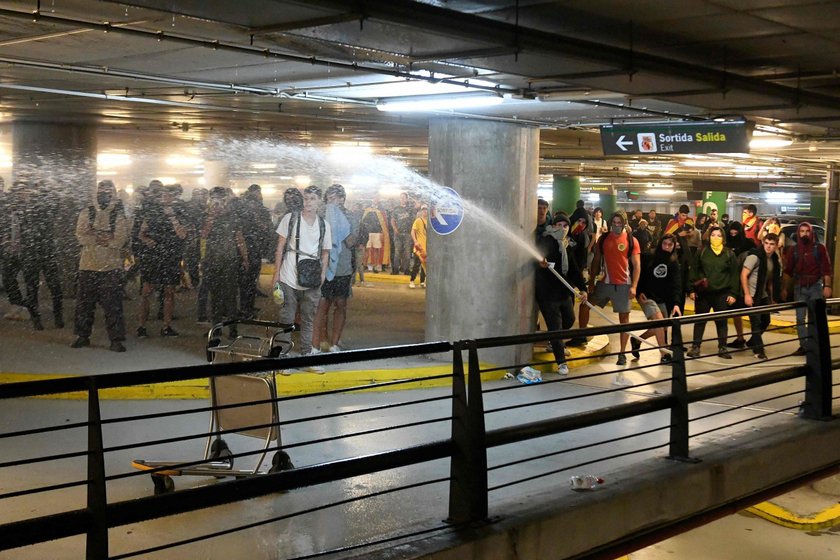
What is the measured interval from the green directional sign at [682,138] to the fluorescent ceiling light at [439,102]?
257 cm

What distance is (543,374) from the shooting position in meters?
13.3

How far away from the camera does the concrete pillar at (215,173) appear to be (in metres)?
32.2

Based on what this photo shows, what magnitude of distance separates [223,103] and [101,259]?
310 cm

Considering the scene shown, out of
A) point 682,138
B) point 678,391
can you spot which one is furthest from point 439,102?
point 678,391

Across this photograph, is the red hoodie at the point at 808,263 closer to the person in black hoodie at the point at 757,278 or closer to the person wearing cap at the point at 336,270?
the person in black hoodie at the point at 757,278

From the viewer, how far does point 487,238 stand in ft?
42.8

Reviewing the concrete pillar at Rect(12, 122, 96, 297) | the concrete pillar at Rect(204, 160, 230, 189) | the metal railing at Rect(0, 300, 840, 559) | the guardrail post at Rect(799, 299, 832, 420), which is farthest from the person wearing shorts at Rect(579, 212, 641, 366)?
the concrete pillar at Rect(204, 160, 230, 189)

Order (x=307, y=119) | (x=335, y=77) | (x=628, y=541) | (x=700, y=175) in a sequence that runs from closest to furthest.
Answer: (x=628, y=541)
(x=335, y=77)
(x=307, y=119)
(x=700, y=175)

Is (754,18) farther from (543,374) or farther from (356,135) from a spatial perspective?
(356,135)

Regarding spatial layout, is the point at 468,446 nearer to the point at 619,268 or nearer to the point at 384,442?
the point at 384,442

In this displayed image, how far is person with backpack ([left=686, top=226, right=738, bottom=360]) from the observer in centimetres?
1534

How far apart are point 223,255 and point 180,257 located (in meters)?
1.70

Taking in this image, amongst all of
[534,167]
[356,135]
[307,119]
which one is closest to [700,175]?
[356,135]

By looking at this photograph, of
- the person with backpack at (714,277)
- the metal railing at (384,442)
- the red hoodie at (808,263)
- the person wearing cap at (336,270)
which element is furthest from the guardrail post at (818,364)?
the person wearing cap at (336,270)
